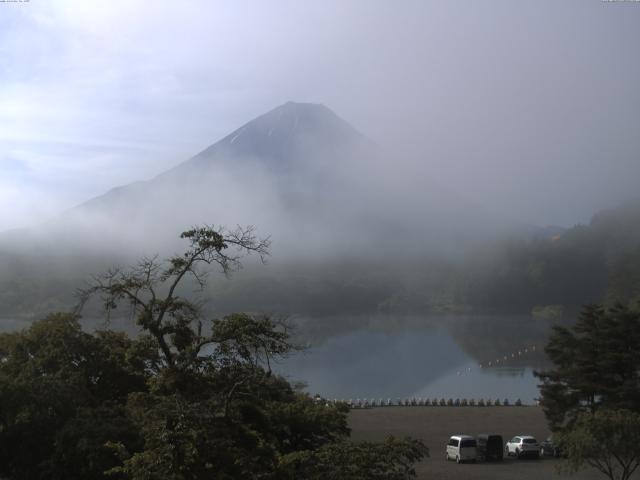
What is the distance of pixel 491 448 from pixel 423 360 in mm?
36999

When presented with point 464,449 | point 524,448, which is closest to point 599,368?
point 524,448

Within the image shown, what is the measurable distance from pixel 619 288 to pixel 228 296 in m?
62.9

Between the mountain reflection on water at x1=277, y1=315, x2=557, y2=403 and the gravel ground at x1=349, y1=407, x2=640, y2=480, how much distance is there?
25.8 feet

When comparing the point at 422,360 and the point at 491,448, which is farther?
the point at 422,360

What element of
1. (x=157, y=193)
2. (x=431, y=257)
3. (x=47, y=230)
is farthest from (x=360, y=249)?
(x=47, y=230)

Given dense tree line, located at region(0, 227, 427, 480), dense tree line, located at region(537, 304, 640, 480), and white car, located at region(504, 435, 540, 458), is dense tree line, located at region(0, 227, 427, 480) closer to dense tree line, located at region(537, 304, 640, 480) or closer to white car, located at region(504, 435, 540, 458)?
white car, located at region(504, 435, 540, 458)

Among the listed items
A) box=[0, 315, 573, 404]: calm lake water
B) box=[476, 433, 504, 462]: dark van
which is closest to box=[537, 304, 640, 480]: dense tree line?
box=[476, 433, 504, 462]: dark van

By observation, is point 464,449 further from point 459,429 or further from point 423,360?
point 423,360

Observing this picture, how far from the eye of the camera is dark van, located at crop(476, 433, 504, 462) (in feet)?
46.0

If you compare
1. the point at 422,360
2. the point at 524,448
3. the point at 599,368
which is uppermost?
the point at 599,368

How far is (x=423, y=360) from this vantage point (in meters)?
50.6

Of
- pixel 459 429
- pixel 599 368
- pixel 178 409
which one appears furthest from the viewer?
pixel 459 429

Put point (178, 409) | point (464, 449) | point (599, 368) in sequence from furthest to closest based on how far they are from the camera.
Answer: point (599, 368)
point (464, 449)
point (178, 409)

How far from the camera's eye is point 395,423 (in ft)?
61.3
